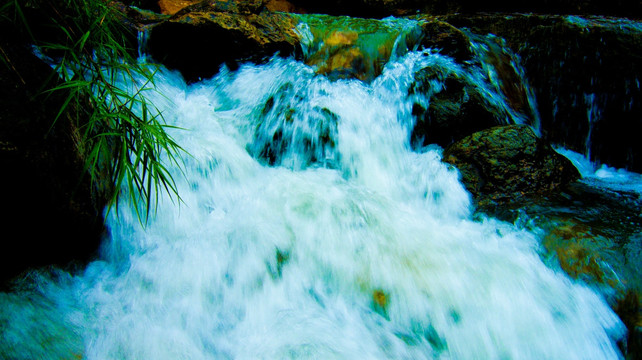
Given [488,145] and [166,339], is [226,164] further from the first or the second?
[488,145]

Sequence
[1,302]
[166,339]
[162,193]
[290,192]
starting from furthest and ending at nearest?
[290,192] < [162,193] < [166,339] < [1,302]

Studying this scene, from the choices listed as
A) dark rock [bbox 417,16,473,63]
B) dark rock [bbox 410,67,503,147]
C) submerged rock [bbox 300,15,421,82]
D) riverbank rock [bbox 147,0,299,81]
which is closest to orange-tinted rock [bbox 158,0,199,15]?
riverbank rock [bbox 147,0,299,81]

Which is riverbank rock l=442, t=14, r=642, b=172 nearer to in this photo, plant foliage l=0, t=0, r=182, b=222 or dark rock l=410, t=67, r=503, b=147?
dark rock l=410, t=67, r=503, b=147

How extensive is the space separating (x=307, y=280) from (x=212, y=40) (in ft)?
12.6

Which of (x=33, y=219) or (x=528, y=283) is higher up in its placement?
(x=33, y=219)

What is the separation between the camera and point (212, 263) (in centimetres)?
249

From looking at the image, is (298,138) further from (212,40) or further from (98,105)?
(98,105)

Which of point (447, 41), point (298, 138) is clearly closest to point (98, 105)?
point (298, 138)

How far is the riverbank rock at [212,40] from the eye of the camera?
14.8 feet

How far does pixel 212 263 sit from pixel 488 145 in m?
3.06

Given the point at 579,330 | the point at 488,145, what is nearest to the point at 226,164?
the point at 488,145

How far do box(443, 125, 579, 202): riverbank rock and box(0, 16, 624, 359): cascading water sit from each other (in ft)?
0.87

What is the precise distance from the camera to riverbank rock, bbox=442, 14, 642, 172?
4262 millimetres

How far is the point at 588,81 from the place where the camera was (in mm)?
4465
